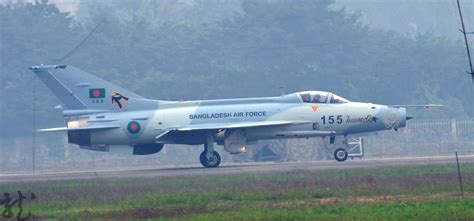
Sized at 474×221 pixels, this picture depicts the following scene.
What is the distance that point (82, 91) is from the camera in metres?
43.1

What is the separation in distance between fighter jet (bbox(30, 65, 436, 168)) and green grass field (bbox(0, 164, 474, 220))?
6719 millimetres

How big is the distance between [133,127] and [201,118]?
8.14ft

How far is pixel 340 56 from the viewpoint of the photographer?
76.2 metres

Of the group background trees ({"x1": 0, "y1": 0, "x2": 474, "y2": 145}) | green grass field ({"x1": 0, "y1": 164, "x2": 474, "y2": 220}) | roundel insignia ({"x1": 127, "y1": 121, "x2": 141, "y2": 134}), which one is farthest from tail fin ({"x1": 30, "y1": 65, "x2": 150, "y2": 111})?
background trees ({"x1": 0, "y1": 0, "x2": 474, "y2": 145})

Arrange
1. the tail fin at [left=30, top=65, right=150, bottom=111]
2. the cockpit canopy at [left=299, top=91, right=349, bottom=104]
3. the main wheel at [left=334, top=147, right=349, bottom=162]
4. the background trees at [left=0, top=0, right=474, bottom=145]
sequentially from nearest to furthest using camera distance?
the cockpit canopy at [left=299, top=91, right=349, bottom=104] < the tail fin at [left=30, top=65, right=150, bottom=111] < the main wheel at [left=334, top=147, right=349, bottom=162] < the background trees at [left=0, top=0, right=474, bottom=145]

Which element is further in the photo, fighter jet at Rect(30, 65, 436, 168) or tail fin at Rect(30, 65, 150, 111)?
tail fin at Rect(30, 65, 150, 111)

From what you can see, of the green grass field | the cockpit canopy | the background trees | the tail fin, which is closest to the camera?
the green grass field

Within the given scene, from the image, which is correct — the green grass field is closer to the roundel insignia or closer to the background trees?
the roundel insignia

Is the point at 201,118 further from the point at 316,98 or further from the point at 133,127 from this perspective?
the point at 316,98

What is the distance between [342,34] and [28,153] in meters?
27.5

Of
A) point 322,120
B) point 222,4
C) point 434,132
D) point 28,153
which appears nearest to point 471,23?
point 222,4

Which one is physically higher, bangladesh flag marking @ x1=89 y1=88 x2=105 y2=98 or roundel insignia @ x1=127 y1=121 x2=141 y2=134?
bangladesh flag marking @ x1=89 y1=88 x2=105 y2=98

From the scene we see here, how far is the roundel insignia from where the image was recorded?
42656 millimetres

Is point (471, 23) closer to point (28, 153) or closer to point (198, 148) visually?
point (198, 148)
